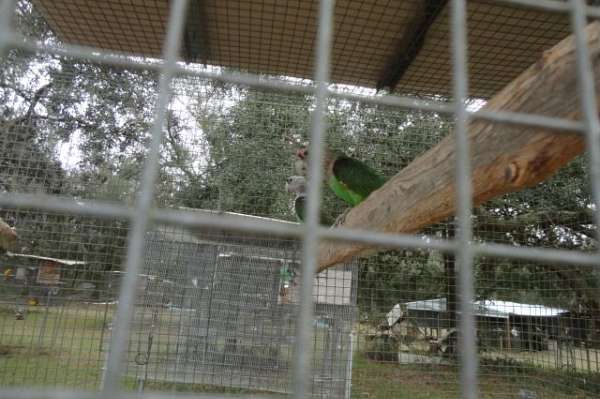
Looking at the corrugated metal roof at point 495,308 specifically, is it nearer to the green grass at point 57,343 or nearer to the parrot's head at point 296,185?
the parrot's head at point 296,185

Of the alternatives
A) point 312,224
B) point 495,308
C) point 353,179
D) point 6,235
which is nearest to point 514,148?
point 312,224

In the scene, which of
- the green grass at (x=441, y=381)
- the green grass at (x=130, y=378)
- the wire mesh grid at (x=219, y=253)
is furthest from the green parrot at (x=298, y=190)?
the green grass at (x=441, y=381)

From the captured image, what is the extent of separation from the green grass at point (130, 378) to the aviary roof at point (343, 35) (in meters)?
2.33

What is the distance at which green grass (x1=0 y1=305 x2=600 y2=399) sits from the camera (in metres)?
3.29

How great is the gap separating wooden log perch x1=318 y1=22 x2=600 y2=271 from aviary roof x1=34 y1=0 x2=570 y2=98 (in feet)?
2.83

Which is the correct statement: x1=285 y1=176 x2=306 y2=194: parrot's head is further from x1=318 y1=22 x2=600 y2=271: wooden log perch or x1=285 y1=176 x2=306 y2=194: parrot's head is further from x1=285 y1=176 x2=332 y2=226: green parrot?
x1=318 y1=22 x2=600 y2=271: wooden log perch

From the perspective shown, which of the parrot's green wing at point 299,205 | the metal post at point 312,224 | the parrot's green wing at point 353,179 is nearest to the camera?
the metal post at point 312,224

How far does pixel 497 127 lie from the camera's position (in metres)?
0.96

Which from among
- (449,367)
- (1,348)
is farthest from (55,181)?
(449,367)

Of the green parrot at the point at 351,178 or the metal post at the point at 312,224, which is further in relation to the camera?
the green parrot at the point at 351,178

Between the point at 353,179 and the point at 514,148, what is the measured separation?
1808 millimetres

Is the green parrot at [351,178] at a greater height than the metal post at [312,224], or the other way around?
the green parrot at [351,178]

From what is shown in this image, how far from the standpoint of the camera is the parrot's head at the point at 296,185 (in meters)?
3.20

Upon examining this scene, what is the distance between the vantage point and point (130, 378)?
3.55 meters
